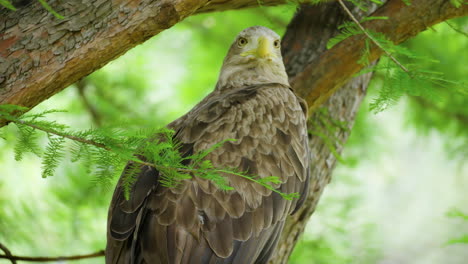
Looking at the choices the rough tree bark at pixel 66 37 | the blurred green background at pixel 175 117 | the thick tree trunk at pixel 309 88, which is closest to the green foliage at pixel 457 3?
the thick tree trunk at pixel 309 88

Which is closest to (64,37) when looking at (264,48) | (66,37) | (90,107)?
(66,37)

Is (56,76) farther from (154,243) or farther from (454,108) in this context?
(454,108)

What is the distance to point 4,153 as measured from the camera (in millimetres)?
6625

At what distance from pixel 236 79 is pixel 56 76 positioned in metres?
2.01

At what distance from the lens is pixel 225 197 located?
3.56 m

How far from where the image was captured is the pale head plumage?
4.47 meters

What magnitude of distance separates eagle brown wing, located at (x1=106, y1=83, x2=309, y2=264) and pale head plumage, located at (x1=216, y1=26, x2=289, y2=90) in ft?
1.26

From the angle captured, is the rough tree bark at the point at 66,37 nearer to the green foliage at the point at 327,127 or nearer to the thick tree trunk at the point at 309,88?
the thick tree trunk at the point at 309,88

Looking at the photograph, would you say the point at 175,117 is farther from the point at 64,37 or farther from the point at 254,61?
the point at 64,37

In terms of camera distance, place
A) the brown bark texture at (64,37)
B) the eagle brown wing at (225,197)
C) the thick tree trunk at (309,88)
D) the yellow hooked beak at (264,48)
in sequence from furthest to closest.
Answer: the thick tree trunk at (309,88)
the yellow hooked beak at (264,48)
the eagle brown wing at (225,197)
the brown bark texture at (64,37)

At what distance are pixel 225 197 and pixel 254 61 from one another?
1.50m

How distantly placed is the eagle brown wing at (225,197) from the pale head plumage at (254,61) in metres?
0.38

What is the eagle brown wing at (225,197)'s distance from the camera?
11.2 ft

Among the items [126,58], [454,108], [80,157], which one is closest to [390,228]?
[454,108]
